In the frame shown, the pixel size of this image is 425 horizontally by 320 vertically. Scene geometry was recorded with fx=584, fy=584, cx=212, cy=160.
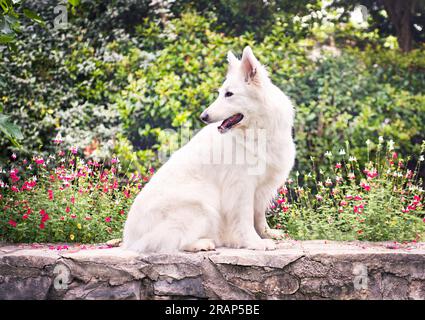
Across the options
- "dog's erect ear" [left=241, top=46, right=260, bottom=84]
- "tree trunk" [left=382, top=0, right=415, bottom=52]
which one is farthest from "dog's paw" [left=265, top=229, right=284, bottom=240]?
"tree trunk" [left=382, top=0, right=415, bottom=52]

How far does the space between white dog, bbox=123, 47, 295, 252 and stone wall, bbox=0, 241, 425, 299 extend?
0.17 m

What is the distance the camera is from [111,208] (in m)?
6.33

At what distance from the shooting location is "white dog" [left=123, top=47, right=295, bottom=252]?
180 inches

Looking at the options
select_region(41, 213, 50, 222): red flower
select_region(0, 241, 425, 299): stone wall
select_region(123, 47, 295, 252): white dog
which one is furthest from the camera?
select_region(41, 213, 50, 222): red flower

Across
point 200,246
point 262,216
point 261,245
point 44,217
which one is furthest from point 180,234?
point 44,217

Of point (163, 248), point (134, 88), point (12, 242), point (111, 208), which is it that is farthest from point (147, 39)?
point (163, 248)

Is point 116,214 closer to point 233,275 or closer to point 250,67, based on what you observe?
point 233,275

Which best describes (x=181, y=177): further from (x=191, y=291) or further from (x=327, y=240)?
(x=327, y=240)

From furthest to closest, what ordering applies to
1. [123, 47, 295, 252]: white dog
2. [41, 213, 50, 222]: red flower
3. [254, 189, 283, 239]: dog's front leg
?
[41, 213, 50, 222]: red flower → [254, 189, 283, 239]: dog's front leg → [123, 47, 295, 252]: white dog

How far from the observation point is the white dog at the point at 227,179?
4.56 m

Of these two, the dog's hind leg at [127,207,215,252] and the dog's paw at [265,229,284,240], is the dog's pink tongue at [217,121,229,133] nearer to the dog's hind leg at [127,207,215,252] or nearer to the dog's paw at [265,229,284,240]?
the dog's hind leg at [127,207,215,252]

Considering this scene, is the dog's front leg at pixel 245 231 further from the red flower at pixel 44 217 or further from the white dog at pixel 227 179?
the red flower at pixel 44 217

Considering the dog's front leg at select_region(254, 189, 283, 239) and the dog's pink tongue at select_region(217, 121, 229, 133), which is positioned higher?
the dog's pink tongue at select_region(217, 121, 229, 133)

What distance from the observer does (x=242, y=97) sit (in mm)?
4590
